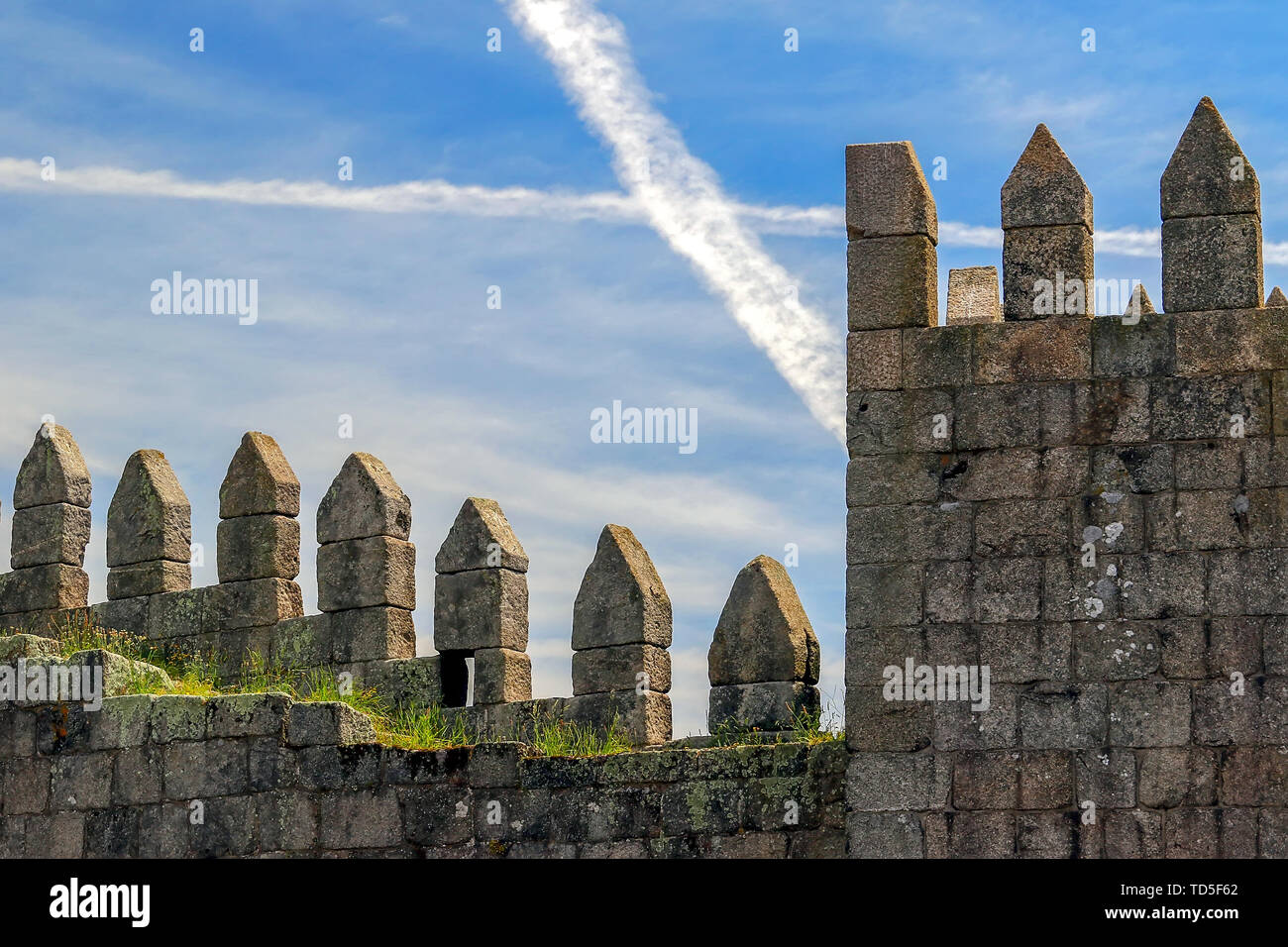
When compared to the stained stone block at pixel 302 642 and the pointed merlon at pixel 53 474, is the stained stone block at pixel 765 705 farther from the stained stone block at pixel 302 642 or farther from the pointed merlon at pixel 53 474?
the pointed merlon at pixel 53 474

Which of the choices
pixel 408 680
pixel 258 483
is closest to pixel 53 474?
pixel 258 483

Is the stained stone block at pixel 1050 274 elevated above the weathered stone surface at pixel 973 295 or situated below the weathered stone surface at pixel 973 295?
below

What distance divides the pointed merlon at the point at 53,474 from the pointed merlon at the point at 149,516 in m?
0.62

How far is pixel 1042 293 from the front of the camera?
9.94 metres

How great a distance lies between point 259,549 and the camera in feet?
43.8

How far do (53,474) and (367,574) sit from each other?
10.7 ft

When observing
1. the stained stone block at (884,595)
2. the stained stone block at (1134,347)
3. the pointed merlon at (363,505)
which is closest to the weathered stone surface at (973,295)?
the stained stone block at (1134,347)

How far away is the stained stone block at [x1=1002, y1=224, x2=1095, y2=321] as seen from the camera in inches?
390

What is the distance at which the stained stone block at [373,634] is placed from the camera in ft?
41.1

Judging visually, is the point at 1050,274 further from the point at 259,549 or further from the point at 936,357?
the point at 259,549

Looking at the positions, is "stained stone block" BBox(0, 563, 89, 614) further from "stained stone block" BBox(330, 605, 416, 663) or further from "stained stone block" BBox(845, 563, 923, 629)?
"stained stone block" BBox(845, 563, 923, 629)

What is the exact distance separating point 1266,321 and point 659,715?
3.98 metres
